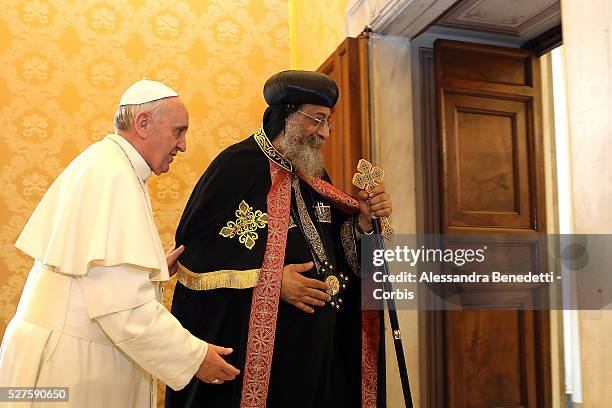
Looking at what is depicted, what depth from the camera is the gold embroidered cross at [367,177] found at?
2.62 m

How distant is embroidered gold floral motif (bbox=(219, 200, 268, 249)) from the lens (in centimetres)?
264

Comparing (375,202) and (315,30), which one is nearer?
(375,202)

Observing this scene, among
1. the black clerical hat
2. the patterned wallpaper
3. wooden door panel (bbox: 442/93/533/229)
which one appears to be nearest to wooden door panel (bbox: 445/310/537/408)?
wooden door panel (bbox: 442/93/533/229)

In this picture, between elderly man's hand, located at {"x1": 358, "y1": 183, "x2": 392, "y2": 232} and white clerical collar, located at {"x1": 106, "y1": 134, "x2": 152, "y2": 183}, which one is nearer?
white clerical collar, located at {"x1": 106, "y1": 134, "x2": 152, "y2": 183}

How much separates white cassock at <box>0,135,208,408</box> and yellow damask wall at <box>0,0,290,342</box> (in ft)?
8.56

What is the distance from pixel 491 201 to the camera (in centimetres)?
391

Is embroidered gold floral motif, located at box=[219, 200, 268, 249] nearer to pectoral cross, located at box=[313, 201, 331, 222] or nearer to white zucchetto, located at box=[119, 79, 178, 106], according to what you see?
pectoral cross, located at box=[313, 201, 331, 222]

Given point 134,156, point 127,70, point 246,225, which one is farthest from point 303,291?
point 127,70

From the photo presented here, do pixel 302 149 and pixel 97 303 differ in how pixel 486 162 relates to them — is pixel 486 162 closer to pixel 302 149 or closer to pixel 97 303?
pixel 302 149

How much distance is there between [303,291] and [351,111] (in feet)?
4.86

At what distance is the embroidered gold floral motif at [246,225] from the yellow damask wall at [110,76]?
6.87ft

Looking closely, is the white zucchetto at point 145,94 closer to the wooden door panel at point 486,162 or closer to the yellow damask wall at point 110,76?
the wooden door panel at point 486,162

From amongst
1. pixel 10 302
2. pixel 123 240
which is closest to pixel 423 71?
pixel 123 240
